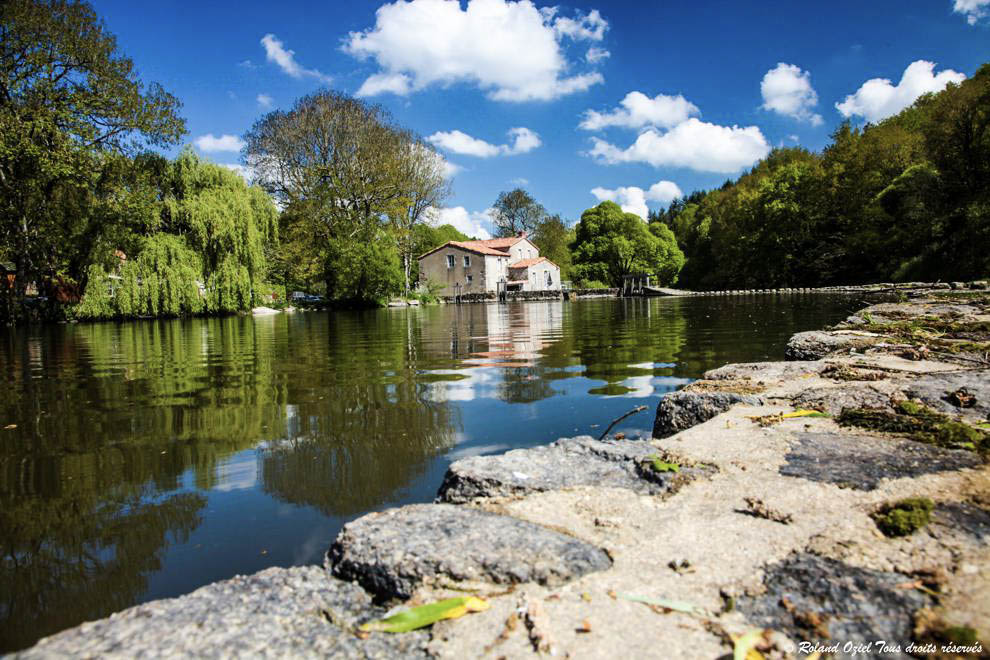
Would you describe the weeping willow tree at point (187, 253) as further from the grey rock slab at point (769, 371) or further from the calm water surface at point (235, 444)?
the grey rock slab at point (769, 371)

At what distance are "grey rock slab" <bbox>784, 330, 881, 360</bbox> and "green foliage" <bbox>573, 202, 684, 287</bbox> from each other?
63.7 meters

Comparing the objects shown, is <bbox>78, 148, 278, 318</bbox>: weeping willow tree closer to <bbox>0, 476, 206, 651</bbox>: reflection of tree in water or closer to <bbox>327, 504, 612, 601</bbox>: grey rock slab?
<bbox>0, 476, 206, 651</bbox>: reflection of tree in water

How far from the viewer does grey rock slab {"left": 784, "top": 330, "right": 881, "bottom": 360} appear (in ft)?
20.0

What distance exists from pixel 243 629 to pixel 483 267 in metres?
58.1

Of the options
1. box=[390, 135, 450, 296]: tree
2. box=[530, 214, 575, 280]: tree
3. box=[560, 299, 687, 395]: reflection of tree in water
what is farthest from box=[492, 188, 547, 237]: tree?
box=[560, 299, 687, 395]: reflection of tree in water

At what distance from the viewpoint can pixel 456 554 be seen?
191 cm

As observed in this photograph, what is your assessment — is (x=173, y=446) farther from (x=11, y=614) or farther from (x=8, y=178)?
(x=8, y=178)

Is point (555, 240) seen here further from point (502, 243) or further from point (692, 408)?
point (692, 408)

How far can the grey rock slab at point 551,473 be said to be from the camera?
100 inches

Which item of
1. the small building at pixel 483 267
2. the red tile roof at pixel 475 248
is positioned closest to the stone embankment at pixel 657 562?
the small building at pixel 483 267

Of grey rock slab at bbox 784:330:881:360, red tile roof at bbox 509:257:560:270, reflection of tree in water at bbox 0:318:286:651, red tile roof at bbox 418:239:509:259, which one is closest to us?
reflection of tree in water at bbox 0:318:286:651

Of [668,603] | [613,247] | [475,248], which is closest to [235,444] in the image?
[668,603]

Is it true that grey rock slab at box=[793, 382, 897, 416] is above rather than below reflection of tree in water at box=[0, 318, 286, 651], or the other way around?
above

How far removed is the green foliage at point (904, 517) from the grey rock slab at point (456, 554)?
1.00 metres
